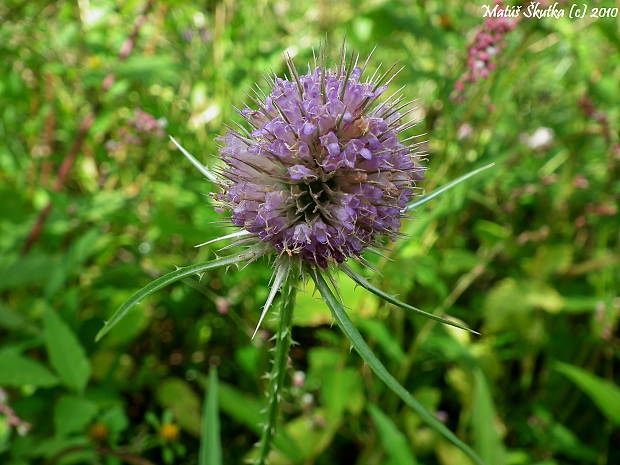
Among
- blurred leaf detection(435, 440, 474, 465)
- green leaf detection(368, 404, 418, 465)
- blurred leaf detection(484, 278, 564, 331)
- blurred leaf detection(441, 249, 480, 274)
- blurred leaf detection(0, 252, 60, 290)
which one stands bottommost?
blurred leaf detection(435, 440, 474, 465)

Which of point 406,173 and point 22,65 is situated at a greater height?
point 22,65

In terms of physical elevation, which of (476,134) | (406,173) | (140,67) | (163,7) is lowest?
(406,173)

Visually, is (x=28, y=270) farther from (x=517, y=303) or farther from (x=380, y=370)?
(x=517, y=303)

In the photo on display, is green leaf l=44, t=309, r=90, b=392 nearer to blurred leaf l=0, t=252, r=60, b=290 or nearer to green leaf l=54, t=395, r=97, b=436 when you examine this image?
green leaf l=54, t=395, r=97, b=436

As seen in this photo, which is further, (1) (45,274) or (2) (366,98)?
(1) (45,274)

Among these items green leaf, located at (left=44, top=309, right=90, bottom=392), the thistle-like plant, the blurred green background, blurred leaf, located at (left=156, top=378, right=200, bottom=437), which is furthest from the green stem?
blurred leaf, located at (left=156, top=378, right=200, bottom=437)

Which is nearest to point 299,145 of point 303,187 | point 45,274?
point 303,187

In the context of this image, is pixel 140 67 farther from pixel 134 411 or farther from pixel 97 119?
pixel 134 411

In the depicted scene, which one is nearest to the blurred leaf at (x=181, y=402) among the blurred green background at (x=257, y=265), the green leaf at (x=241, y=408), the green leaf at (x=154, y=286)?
the blurred green background at (x=257, y=265)
